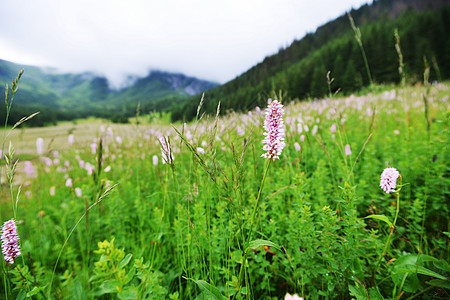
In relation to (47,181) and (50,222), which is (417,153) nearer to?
(50,222)

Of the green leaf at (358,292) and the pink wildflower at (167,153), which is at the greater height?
the pink wildflower at (167,153)

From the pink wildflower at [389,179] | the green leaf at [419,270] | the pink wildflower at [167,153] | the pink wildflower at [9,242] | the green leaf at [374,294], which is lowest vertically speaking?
the green leaf at [374,294]

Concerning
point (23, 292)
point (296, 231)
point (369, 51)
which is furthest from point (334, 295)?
point (369, 51)

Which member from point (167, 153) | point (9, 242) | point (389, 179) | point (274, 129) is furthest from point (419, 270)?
point (9, 242)

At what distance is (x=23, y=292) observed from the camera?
1199 mm

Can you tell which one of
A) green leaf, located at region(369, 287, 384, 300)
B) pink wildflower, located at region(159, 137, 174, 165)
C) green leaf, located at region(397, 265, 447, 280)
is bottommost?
green leaf, located at region(369, 287, 384, 300)

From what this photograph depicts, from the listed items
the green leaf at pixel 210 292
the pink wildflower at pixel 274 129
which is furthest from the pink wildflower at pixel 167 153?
the green leaf at pixel 210 292

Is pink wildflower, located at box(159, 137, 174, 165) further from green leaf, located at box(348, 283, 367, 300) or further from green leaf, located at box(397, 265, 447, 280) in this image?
green leaf, located at box(397, 265, 447, 280)

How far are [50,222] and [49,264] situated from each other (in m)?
0.82

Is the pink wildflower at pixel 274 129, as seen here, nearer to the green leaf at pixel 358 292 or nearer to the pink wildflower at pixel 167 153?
the pink wildflower at pixel 167 153

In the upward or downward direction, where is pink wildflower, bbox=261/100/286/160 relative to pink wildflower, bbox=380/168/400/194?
upward

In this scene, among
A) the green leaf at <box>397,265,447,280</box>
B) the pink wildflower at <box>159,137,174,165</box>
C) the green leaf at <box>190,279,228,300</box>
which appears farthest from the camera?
the pink wildflower at <box>159,137,174,165</box>

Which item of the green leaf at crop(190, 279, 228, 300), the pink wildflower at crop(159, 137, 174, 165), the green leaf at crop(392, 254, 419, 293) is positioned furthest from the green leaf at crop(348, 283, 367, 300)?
the pink wildflower at crop(159, 137, 174, 165)

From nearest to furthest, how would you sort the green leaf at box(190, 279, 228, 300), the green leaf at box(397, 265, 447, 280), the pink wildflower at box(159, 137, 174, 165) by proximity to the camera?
the green leaf at box(397, 265, 447, 280)
the green leaf at box(190, 279, 228, 300)
the pink wildflower at box(159, 137, 174, 165)
